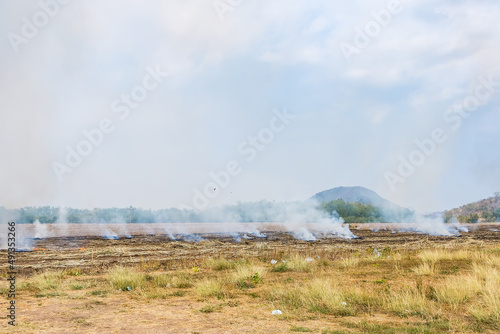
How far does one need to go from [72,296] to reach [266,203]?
155 metres

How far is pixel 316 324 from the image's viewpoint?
9.02 metres

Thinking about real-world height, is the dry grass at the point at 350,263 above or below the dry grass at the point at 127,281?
below

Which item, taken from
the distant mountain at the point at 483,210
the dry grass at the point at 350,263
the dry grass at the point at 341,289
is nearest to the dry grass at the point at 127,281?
the dry grass at the point at 341,289

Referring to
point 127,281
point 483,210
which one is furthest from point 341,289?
point 483,210

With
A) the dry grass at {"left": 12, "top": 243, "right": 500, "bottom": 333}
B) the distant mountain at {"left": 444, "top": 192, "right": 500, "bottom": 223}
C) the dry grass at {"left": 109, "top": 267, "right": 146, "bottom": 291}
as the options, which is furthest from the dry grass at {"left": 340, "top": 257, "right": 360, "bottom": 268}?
the distant mountain at {"left": 444, "top": 192, "right": 500, "bottom": 223}

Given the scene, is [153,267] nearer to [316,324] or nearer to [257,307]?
[257,307]

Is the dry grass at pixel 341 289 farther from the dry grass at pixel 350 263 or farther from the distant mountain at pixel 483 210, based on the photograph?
the distant mountain at pixel 483 210

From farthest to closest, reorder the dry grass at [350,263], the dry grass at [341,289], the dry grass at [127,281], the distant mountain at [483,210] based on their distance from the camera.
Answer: the distant mountain at [483,210]
the dry grass at [350,263]
the dry grass at [127,281]
the dry grass at [341,289]

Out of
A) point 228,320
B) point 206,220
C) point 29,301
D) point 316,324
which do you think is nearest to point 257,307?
point 228,320

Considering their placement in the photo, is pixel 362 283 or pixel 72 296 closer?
pixel 72 296

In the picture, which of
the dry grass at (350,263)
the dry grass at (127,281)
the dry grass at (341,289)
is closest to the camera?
the dry grass at (341,289)

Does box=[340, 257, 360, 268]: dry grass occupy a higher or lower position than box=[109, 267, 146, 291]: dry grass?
lower

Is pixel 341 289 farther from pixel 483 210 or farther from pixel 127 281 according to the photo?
pixel 483 210

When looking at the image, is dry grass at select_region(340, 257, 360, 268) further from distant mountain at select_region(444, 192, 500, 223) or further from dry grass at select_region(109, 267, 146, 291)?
distant mountain at select_region(444, 192, 500, 223)
